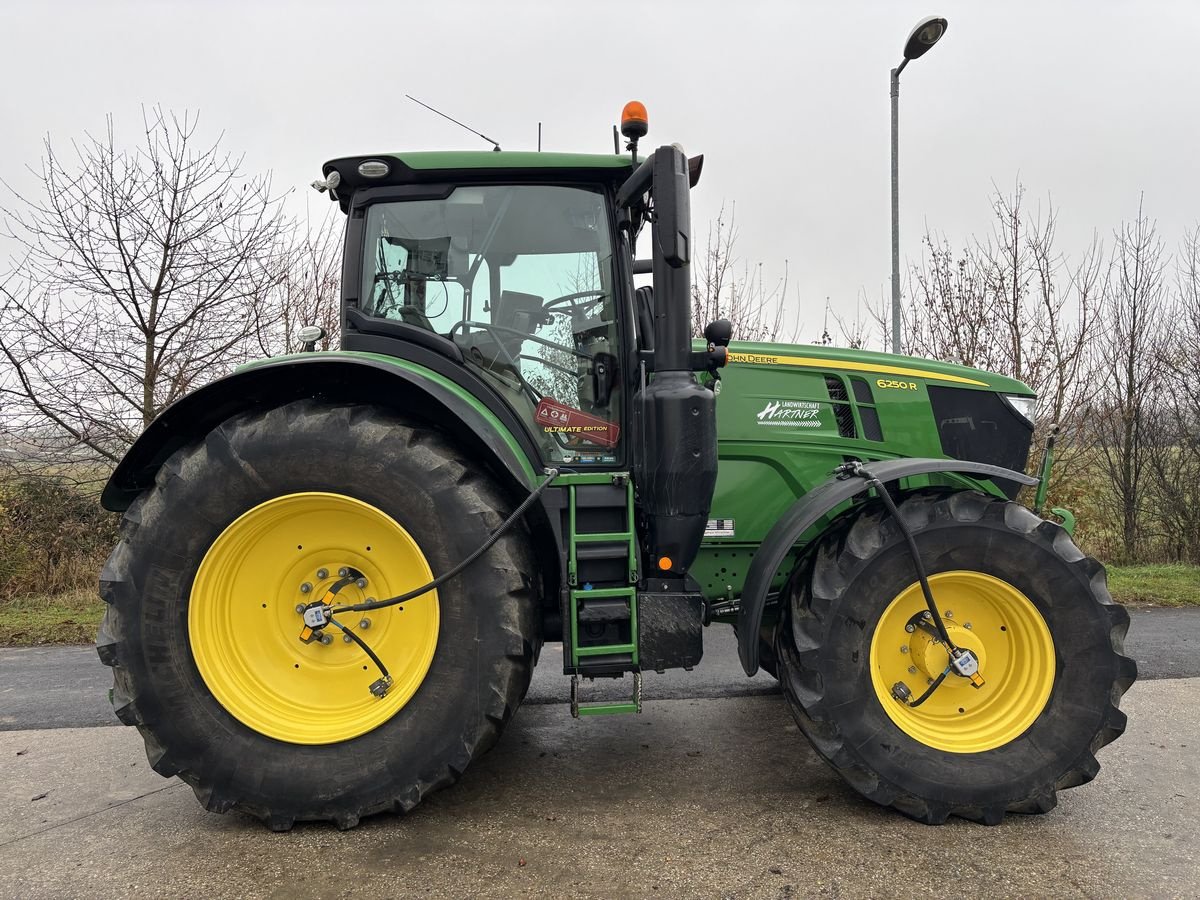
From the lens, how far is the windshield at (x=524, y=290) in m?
3.00

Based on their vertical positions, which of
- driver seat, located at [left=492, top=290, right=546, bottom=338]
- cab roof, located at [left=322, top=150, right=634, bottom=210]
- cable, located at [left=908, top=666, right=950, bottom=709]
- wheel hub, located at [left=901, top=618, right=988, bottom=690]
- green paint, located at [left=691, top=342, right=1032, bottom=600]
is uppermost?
cab roof, located at [left=322, top=150, right=634, bottom=210]

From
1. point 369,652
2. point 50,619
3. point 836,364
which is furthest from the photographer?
point 50,619

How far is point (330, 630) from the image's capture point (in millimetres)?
2713

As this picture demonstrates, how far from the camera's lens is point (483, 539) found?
2586mm

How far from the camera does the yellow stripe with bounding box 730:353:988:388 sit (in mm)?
3375

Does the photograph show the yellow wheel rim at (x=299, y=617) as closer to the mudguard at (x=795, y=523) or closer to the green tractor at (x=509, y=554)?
the green tractor at (x=509, y=554)

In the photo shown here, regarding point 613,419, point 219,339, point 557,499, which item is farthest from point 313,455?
point 219,339

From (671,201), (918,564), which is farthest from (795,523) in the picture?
(671,201)

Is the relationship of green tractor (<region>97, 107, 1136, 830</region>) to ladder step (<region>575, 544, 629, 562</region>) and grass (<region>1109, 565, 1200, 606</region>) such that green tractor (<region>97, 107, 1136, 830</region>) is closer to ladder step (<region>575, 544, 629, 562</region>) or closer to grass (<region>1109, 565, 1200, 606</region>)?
ladder step (<region>575, 544, 629, 562</region>)

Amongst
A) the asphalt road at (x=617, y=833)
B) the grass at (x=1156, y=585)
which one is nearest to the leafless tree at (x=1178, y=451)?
the grass at (x=1156, y=585)

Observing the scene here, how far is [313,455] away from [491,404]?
68cm

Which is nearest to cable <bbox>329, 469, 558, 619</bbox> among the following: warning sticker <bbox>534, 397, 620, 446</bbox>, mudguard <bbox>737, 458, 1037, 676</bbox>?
warning sticker <bbox>534, 397, 620, 446</bbox>

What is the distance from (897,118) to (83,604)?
8.43 metres

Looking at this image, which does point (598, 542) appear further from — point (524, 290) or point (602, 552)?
point (524, 290)
